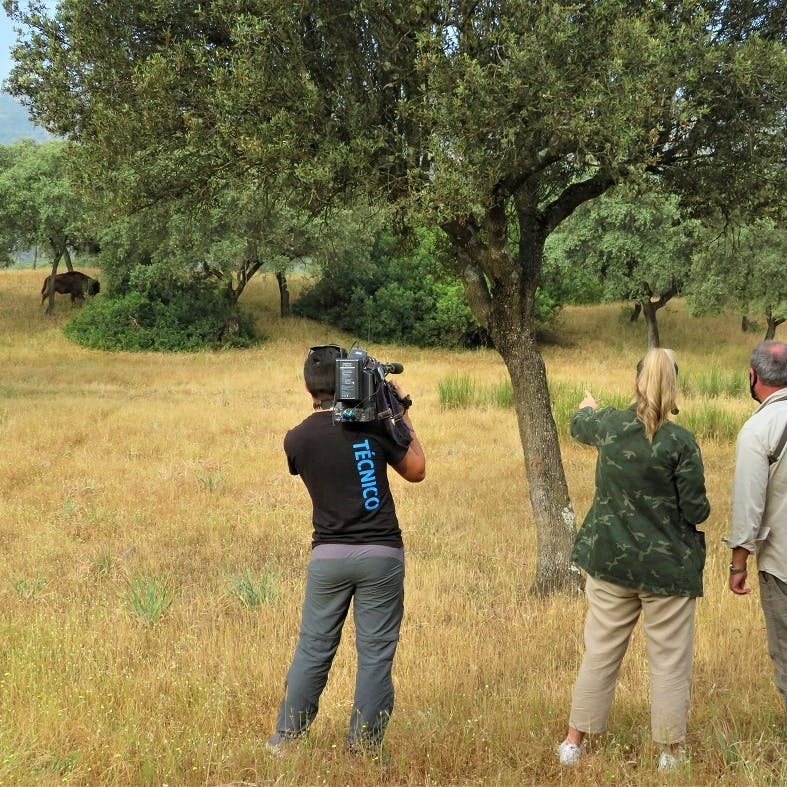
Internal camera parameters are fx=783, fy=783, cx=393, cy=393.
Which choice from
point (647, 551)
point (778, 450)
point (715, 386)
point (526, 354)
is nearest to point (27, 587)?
point (526, 354)

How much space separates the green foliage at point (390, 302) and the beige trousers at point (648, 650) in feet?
109

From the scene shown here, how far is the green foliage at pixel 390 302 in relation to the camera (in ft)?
125

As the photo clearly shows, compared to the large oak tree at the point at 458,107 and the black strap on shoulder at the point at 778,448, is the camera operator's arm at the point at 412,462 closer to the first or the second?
the black strap on shoulder at the point at 778,448

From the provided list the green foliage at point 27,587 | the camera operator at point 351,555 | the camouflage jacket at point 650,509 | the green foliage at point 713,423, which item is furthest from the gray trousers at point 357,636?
the green foliage at point 713,423

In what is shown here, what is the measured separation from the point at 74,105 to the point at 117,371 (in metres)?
19.9

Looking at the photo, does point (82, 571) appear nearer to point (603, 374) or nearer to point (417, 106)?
point (417, 106)

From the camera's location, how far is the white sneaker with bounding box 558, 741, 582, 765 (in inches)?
153

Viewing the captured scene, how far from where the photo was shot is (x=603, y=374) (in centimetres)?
2661

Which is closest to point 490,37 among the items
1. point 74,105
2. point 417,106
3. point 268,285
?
point 417,106

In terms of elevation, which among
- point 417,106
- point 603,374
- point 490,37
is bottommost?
point 603,374

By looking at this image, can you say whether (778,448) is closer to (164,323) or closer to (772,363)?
(772,363)

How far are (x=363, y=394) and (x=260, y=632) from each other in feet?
9.92

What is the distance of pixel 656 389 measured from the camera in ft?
11.9

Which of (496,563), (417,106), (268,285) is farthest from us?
(268,285)
